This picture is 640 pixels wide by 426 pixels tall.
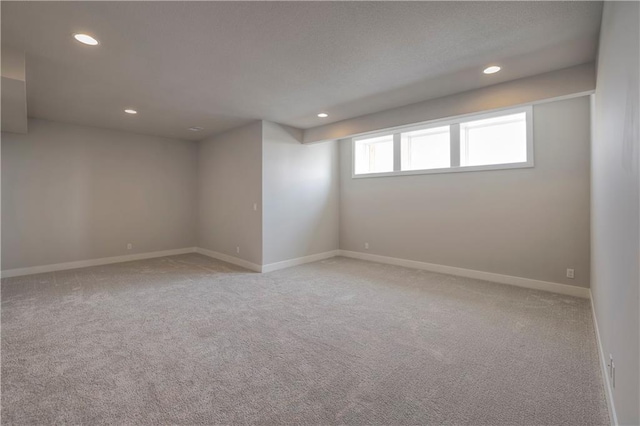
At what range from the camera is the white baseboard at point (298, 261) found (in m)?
5.20

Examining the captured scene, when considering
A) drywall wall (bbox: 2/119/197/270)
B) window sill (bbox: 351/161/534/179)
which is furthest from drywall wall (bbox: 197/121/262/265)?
window sill (bbox: 351/161/534/179)

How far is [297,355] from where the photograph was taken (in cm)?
242

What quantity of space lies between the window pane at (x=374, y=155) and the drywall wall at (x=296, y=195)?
1.76ft

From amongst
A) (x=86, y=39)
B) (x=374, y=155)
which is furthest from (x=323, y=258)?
(x=86, y=39)

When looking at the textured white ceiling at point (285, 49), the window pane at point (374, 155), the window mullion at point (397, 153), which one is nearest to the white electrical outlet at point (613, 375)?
the textured white ceiling at point (285, 49)

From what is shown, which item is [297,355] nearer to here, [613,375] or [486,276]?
[613,375]

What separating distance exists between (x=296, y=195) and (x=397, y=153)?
2.12 metres

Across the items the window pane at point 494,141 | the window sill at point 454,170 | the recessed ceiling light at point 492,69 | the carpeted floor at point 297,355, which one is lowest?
the carpeted floor at point 297,355

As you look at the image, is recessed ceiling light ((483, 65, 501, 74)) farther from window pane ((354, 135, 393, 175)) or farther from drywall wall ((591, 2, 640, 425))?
window pane ((354, 135, 393, 175))

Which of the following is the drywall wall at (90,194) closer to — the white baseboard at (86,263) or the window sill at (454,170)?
the white baseboard at (86,263)

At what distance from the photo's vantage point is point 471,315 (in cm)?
321

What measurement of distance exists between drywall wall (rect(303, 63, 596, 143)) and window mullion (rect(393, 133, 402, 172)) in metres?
1.17

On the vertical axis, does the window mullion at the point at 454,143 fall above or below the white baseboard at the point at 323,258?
above

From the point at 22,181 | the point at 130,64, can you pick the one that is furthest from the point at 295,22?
the point at 22,181
